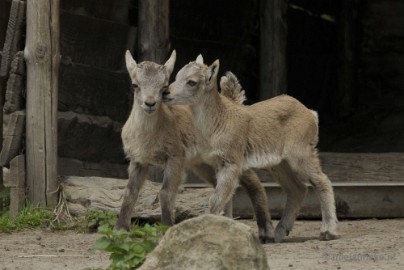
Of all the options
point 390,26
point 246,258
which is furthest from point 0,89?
point 390,26

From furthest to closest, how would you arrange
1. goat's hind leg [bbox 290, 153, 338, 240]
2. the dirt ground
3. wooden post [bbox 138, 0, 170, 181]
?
wooden post [bbox 138, 0, 170, 181], goat's hind leg [bbox 290, 153, 338, 240], the dirt ground

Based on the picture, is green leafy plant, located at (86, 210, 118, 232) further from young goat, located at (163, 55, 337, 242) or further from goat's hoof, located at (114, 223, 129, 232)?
young goat, located at (163, 55, 337, 242)

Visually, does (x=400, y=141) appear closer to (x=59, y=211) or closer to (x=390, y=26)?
(x=390, y=26)

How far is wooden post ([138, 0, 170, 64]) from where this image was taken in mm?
11414

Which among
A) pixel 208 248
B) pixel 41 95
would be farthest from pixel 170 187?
pixel 208 248

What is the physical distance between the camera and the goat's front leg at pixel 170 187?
952cm

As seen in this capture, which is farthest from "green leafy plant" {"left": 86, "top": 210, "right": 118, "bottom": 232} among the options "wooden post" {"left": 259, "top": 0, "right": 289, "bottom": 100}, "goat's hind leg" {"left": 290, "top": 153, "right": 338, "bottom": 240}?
"wooden post" {"left": 259, "top": 0, "right": 289, "bottom": 100}

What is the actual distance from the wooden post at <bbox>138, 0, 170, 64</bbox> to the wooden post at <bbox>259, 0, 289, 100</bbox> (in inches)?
87.3

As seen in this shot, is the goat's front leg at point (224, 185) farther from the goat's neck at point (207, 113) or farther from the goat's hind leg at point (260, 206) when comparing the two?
the goat's hind leg at point (260, 206)

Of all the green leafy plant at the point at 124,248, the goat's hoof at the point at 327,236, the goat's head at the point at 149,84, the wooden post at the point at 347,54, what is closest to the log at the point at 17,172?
the goat's head at the point at 149,84

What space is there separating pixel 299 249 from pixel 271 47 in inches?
199

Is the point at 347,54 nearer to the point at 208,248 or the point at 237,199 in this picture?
the point at 237,199

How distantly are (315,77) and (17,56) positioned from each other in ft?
22.6

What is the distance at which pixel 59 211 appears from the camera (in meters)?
10.8
